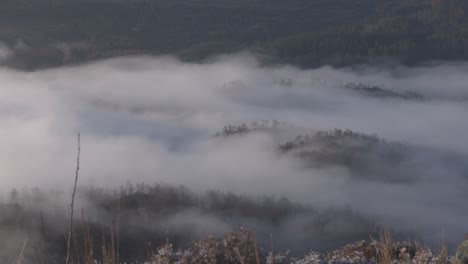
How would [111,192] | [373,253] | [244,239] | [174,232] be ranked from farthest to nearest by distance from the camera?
[111,192] → [174,232] → [373,253] → [244,239]

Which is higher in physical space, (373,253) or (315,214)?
(373,253)

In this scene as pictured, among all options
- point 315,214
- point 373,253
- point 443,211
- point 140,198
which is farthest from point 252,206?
point 373,253

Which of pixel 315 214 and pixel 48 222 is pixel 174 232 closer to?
pixel 48 222

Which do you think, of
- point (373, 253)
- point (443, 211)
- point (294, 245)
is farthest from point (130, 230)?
point (373, 253)

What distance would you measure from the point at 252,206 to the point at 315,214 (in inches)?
680

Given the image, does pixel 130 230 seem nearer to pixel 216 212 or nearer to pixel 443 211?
pixel 216 212

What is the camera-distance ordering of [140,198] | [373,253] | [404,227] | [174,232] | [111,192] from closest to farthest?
[373,253] < [174,232] < [404,227] < [140,198] < [111,192]

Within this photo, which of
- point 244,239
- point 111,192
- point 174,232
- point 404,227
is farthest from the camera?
point 111,192

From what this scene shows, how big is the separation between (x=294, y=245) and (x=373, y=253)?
142 meters

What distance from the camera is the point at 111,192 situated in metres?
→ 197

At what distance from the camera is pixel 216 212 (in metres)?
173

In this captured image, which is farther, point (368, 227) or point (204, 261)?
point (368, 227)

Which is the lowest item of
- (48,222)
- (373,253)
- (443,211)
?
(443,211)

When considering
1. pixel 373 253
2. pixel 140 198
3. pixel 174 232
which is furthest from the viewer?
pixel 140 198
